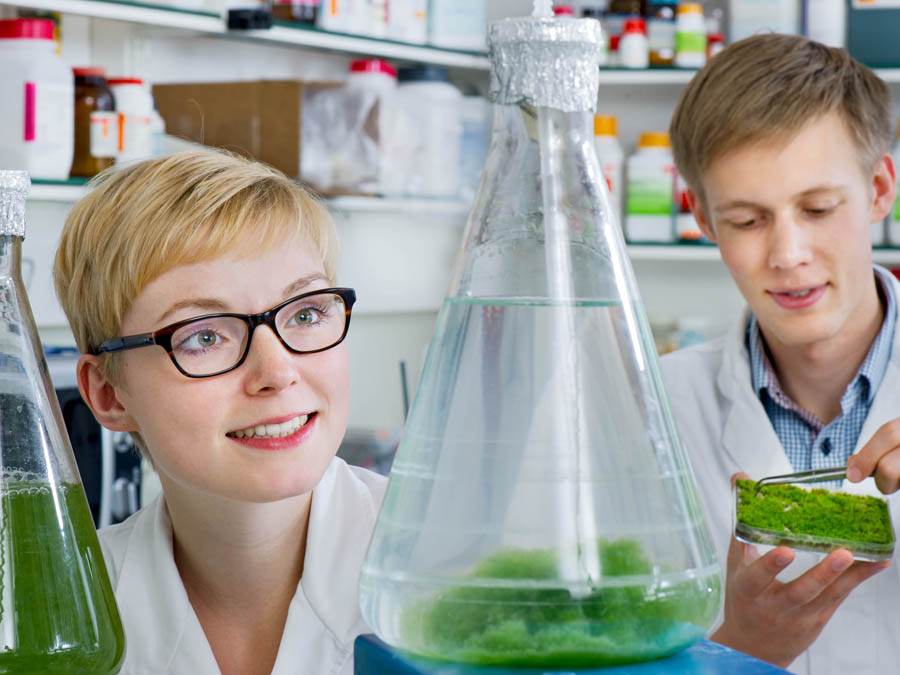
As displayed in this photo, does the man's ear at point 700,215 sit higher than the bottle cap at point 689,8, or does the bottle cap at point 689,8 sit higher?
the bottle cap at point 689,8

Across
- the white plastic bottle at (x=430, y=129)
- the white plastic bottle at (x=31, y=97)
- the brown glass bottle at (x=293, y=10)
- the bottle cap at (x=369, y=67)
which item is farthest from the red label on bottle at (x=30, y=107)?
the white plastic bottle at (x=430, y=129)

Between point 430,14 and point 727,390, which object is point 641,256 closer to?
point 430,14

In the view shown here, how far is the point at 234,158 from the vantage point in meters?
0.99

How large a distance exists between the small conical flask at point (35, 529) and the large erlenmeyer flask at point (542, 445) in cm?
15

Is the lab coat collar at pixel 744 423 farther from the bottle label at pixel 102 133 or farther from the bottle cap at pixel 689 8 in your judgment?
the bottle cap at pixel 689 8

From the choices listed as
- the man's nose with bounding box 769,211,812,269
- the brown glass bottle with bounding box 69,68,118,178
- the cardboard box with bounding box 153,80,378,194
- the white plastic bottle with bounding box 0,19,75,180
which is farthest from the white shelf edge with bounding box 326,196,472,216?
the man's nose with bounding box 769,211,812,269

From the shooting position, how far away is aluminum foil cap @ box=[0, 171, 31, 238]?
491mm

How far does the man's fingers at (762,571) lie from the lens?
92 cm

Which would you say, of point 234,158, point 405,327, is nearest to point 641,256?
point 405,327

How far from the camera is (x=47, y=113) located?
1.79 meters

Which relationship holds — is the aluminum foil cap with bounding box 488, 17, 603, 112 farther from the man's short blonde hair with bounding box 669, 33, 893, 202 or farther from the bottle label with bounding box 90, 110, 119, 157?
the bottle label with bounding box 90, 110, 119, 157

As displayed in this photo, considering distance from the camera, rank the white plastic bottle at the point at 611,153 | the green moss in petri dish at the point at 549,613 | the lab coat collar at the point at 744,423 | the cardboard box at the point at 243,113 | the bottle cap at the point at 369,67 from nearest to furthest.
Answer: the green moss in petri dish at the point at 549,613
the lab coat collar at the point at 744,423
the cardboard box at the point at 243,113
the bottle cap at the point at 369,67
the white plastic bottle at the point at 611,153

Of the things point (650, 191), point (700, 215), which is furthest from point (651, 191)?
point (700, 215)

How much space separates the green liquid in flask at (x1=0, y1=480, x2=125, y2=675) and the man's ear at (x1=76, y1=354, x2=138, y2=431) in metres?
0.43
